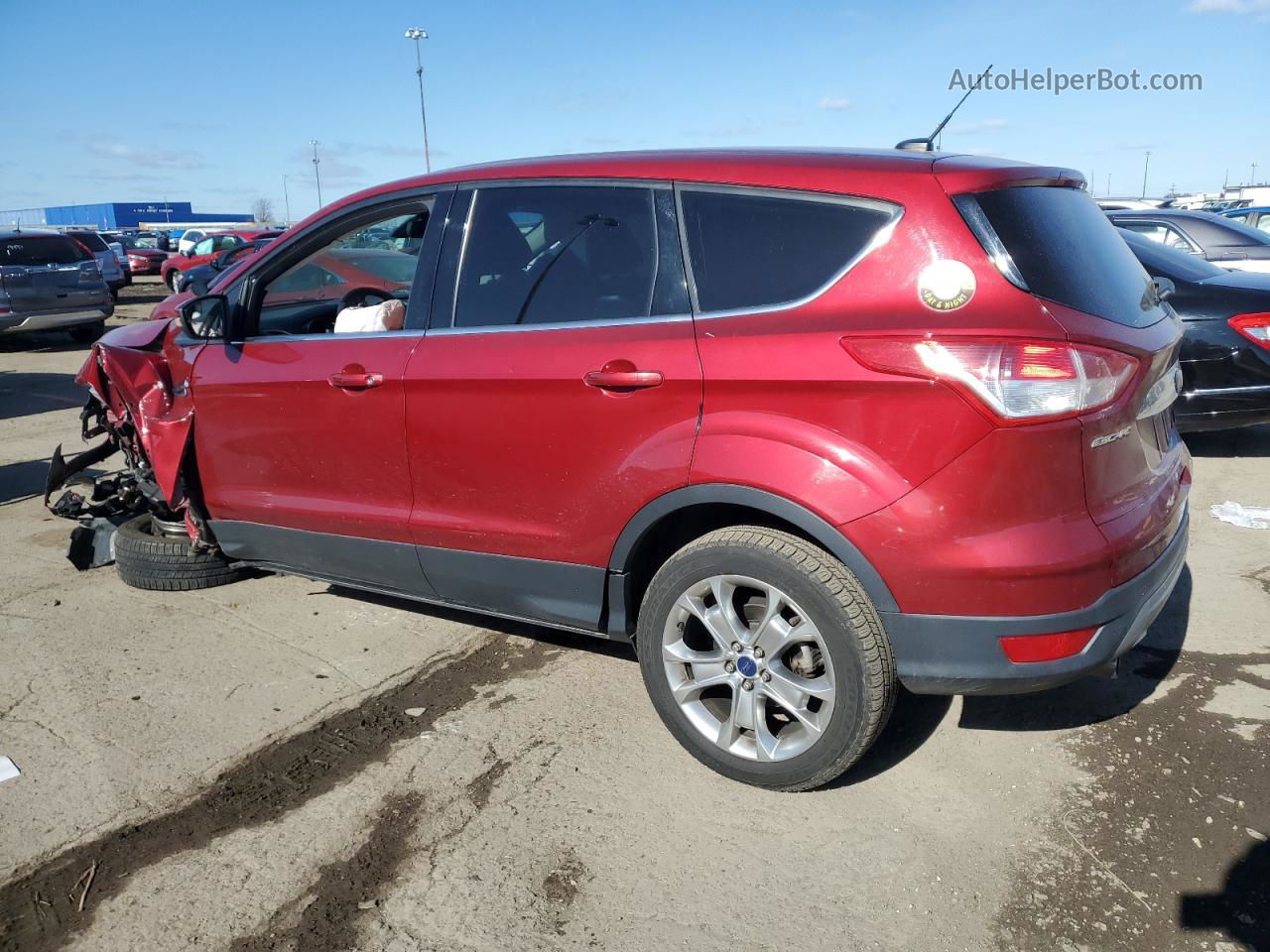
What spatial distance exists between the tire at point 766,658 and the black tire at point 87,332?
14757mm

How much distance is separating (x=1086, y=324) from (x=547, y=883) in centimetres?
204

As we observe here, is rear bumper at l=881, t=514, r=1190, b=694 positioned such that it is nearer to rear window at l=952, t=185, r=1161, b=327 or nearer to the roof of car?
rear window at l=952, t=185, r=1161, b=327

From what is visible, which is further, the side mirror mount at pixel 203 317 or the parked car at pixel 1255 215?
the parked car at pixel 1255 215

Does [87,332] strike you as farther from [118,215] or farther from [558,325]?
[118,215]

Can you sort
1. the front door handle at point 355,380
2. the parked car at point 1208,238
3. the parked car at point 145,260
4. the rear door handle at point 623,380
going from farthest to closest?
the parked car at point 145,260, the parked car at point 1208,238, the front door handle at point 355,380, the rear door handle at point 623,380

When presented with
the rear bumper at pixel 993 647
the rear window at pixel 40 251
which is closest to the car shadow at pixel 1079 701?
the rear bumper at pixel 993 647

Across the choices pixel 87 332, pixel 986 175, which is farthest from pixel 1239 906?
pixel 87 332

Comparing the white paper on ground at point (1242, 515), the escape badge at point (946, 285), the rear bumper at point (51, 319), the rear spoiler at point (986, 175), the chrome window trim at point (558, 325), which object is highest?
the rear spoiler at point (986, 175)

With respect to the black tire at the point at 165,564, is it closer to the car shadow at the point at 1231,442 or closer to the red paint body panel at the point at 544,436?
the red paint body panel at the point at 544,436

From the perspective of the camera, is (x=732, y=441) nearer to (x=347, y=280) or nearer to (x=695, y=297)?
(x=695, y=297)

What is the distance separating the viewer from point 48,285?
46.4ft

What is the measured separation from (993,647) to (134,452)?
4.20 meters

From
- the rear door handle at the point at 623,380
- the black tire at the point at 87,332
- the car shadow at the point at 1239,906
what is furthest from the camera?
the black tire at the point at 87,332

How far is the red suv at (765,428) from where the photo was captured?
259 centimetres
